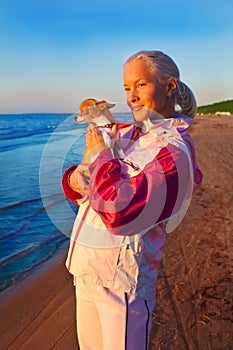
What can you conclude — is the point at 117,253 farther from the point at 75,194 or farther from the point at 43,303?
the point at 43,303

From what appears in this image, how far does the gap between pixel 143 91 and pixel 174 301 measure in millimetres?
2995

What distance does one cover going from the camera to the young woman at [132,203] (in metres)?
1.69

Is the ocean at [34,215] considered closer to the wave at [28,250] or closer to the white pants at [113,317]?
the wave at [28,250]

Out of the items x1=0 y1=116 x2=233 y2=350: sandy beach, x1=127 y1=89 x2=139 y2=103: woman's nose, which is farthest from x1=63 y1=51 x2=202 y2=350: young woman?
x1=0 y1=116 x2=233 y2=350: sandy beach

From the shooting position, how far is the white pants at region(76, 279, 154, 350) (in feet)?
6.15

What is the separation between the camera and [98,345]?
2.02 metres

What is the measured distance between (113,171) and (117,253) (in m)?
0.38

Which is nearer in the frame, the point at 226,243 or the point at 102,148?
the point at 102,148

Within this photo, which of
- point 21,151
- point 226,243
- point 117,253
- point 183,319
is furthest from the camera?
point 21,151

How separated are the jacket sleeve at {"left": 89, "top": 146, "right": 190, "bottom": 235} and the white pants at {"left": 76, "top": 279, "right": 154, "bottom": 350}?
0.34m

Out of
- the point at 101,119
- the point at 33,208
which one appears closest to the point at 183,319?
the point at 101,119

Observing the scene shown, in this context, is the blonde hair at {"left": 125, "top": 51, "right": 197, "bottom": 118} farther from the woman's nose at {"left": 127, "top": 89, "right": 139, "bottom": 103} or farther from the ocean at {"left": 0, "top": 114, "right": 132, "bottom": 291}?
the ocean at {"left": 0, "top": 114, "right": 132, "bottom": 291}

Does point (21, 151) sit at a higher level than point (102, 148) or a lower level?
lower

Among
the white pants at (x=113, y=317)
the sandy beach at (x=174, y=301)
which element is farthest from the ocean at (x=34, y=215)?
the white pants at (x=113, y=317)
